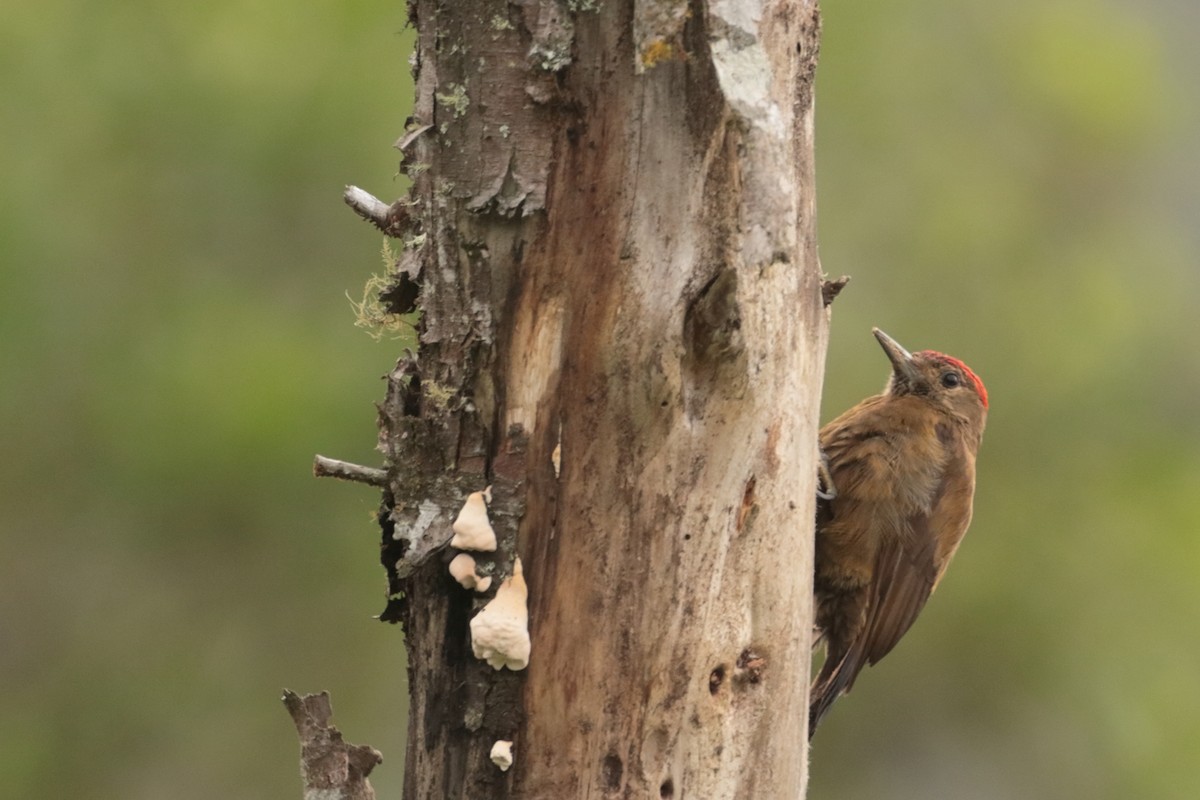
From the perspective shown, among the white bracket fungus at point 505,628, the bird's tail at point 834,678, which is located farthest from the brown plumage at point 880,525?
the white bracket fungus at point 505,628

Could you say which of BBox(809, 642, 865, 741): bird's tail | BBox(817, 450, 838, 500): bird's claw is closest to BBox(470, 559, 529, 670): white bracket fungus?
BBox(809, 642, 865, 741): bird's tail

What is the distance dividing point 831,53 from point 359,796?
760cm

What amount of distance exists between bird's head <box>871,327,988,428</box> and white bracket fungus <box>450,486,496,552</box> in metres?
2.65

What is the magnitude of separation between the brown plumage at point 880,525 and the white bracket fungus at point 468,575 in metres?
1.93

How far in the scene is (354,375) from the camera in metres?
7.95

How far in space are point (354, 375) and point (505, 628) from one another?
17.3 feet

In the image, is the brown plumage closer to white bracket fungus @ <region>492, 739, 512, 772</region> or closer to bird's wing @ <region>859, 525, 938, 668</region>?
bird's wing @ <region>859, 525, 938, 668</region>

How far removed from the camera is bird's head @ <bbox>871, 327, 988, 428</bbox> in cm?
523

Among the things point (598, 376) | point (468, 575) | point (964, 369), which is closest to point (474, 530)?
point (468, 575)

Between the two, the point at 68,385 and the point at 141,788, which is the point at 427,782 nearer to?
the point at 68,385

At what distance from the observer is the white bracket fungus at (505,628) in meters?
2.84

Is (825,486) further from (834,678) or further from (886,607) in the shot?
(834,678)

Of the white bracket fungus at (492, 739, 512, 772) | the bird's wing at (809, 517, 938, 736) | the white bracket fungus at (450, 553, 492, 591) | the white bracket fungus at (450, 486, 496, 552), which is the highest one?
the bird's wing at (809, 517, 938, 736)

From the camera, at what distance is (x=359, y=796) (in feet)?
10.4
